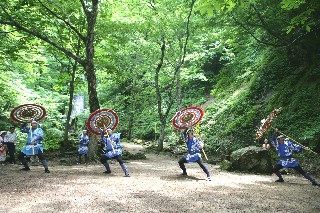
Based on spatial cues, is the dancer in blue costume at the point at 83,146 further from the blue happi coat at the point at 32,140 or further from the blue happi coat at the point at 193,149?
the blue happi coat at the point at 193,149

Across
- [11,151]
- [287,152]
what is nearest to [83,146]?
[11,151]

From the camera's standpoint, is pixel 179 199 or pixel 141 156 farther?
pixel 141 156

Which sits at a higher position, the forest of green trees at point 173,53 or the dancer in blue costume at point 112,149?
the forest of green trees at point 173,53

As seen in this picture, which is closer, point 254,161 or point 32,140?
point 32,140

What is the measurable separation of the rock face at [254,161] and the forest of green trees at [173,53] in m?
1.85

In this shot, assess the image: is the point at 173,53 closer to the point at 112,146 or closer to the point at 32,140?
the point at 112,146

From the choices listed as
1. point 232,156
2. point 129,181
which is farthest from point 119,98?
point 129,181

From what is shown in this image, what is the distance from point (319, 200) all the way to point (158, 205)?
4.06 meters

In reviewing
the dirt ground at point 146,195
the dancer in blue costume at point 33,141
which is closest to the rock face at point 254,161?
the dirt ground at point 146,195

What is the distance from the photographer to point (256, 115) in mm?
15766

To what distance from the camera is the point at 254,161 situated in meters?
11.2

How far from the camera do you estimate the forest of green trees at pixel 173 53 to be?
477 inches

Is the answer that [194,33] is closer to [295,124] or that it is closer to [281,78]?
[281,78]

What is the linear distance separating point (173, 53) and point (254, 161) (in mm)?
11019
